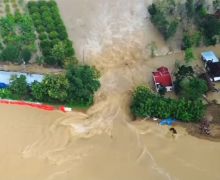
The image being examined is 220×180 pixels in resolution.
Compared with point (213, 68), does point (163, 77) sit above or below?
below

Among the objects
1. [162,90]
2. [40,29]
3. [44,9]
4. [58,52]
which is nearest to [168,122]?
[162,90]

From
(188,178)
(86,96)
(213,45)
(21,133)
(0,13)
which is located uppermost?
(0,13)

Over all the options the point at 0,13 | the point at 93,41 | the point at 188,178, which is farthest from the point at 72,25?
the point at 188,178

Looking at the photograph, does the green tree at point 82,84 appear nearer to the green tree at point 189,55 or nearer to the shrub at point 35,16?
the green tree at point 189,55

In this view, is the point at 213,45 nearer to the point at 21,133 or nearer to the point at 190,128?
the point at 190,128

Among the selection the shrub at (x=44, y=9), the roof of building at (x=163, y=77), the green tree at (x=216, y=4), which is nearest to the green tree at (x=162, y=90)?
the roof of building at (x=163, y=77)

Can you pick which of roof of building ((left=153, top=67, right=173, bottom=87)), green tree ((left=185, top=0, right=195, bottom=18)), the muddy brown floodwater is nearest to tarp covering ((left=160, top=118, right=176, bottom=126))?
the muddy brown floodwater

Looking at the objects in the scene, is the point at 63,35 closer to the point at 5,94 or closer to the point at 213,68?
the point at 5,94
